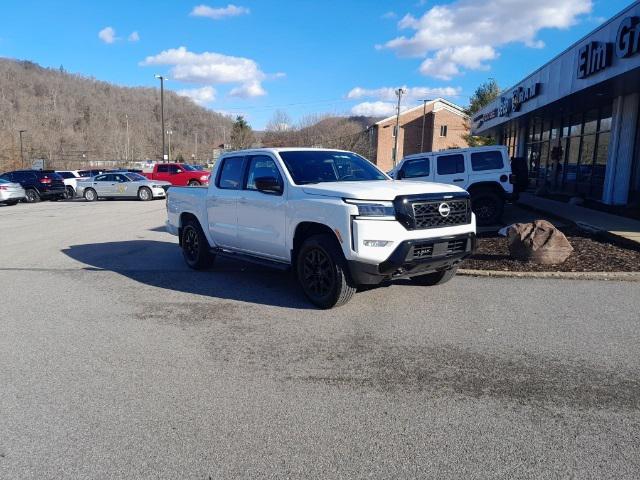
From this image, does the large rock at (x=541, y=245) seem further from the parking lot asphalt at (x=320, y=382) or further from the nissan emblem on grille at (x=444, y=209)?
the nissan emblem on grille at (x=444, y=209)

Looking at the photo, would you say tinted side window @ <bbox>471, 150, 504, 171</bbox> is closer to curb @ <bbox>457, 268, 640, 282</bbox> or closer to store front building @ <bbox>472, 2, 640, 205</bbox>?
store front building @ <bbox>472, 2, 640, 205</bbox>

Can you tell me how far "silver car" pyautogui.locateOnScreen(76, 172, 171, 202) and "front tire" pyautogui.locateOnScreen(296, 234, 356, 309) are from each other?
2105cm

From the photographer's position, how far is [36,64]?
124 metres

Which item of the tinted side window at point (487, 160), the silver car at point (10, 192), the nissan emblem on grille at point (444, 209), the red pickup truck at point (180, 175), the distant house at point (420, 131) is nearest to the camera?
the nissan emblem on grille at point (444, 209)

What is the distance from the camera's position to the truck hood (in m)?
5.35

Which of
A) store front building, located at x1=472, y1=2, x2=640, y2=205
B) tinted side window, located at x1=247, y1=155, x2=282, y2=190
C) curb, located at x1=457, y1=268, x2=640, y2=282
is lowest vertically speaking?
curb, located at x1=457, y1=268, x2=640, y2=282

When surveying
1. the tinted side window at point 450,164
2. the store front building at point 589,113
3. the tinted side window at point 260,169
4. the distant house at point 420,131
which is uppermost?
the distant house at point 420,131

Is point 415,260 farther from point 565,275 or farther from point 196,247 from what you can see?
point 196,247

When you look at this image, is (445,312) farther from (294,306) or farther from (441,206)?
(294,306)

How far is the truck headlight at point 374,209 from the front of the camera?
5.27 metres

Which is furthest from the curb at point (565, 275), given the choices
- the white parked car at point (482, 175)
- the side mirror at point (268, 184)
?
the white parked car at point (482, 175)

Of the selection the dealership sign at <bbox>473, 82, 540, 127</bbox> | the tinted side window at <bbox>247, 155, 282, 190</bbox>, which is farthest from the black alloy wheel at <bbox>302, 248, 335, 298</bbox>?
the dealership sign at <bbox>473, 82, 540, 127</bbox>

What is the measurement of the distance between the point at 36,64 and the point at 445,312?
14676 cm

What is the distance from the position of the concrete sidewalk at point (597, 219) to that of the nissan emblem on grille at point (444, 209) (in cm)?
509
